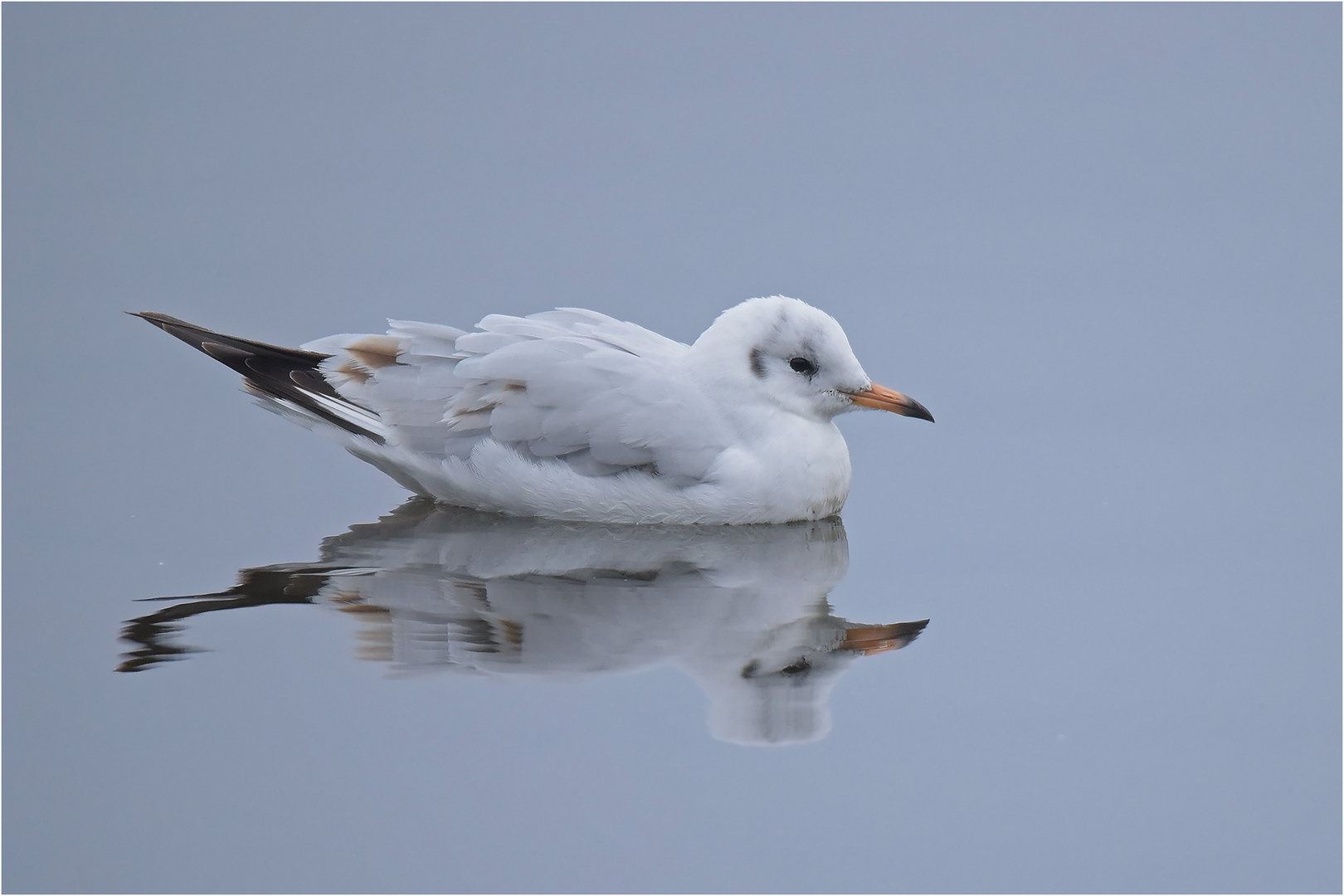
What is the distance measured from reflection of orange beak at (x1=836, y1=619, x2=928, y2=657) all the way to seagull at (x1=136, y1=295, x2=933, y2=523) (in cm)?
120

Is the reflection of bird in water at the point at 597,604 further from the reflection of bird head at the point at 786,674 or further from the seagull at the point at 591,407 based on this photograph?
the seagull at the point at 591,407

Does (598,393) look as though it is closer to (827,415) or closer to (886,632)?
(827,415)

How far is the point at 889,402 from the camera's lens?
7.34m

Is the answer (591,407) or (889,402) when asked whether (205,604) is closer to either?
(591,407)

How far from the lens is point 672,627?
5934 mm

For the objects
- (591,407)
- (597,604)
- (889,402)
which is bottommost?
(597,604)

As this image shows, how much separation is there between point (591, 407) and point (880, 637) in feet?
5.73

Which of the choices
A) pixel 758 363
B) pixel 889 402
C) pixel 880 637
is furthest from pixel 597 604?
Answer: pixel 889 402

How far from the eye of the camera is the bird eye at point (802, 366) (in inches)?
286

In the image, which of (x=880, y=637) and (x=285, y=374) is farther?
(x=285, y=374)

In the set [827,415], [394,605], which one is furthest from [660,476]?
[394,605]

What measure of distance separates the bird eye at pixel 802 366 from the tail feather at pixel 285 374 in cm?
185

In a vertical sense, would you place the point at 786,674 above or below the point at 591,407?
below

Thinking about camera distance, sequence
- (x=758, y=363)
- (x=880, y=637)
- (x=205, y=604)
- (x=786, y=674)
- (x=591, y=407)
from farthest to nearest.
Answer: (x=758, y=363)
(x=591, y=407)
(x=205, y=604)
(x=880, y=637)
(x=786, y=674)
